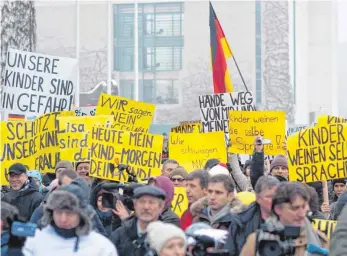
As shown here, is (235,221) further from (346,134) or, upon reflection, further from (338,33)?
(338,33)

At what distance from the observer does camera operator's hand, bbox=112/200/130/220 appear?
8.14 m

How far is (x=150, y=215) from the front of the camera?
23.7 ft

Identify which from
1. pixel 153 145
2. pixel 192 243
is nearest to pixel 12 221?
pixel 192 243

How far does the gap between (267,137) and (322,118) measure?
2.20 m

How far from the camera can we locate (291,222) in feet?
20.9

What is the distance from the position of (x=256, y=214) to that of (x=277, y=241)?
147 cm

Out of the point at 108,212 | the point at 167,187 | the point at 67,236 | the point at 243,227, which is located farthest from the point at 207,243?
the point at 108,212

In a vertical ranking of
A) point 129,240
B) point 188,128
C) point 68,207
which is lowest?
point 129,240

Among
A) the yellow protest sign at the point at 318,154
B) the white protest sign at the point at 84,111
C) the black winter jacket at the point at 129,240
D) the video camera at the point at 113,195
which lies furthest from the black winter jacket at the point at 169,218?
the white protest sign at the point at 84,111

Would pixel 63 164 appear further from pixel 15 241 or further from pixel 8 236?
pixel 15 241

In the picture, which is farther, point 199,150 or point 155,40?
point 155,40

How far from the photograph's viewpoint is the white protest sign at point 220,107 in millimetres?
14781

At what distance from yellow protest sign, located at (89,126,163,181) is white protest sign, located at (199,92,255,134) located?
3.95 meters

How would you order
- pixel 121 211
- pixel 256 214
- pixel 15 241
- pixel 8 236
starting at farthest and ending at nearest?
1. pixel 121 211
2. pixel 256 214
3. pixel 8 236
4. pixel 15 241
